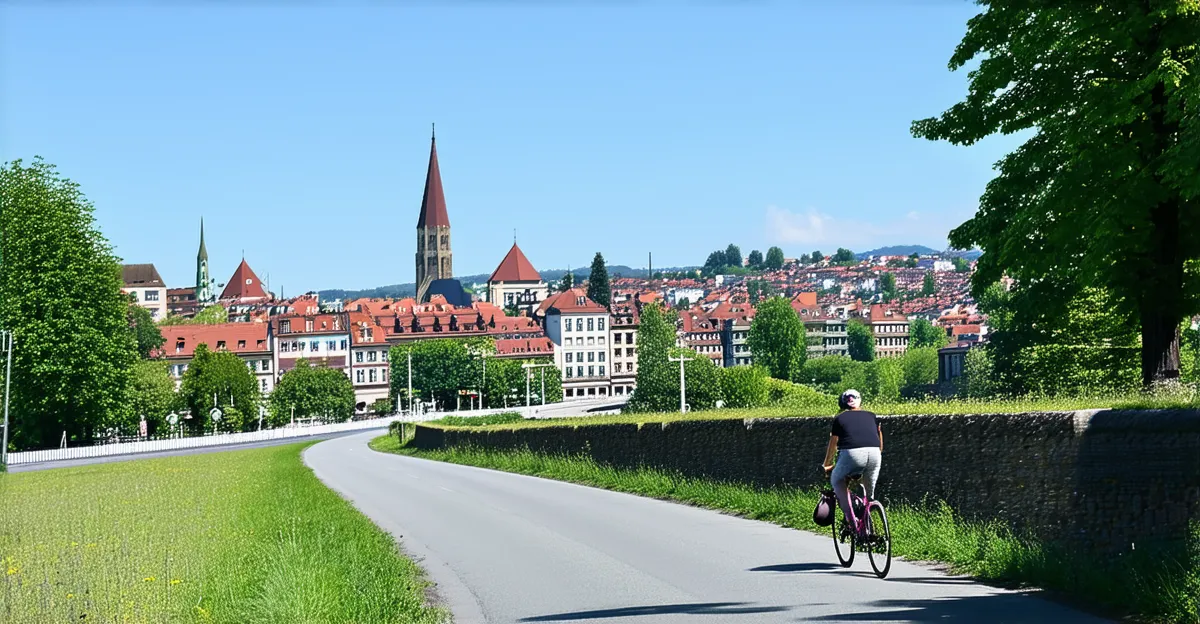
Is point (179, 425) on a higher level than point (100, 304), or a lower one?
lower

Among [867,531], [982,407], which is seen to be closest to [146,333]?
[982,407]

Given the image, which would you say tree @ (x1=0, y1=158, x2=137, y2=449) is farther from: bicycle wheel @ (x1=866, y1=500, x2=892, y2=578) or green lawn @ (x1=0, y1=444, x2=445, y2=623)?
bicycle wheel @ (x1=866, y1=500, x2=892, y2=578)

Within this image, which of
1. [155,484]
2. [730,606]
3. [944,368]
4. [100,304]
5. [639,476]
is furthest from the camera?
[944,368]

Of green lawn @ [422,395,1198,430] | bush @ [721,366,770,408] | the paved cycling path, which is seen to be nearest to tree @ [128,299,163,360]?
bush @ [721,366,770,408]

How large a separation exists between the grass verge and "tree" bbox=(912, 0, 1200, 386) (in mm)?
6221

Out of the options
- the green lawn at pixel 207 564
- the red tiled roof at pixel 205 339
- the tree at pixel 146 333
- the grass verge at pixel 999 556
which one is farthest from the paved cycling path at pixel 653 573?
Answer: the red tiled roof at pixel 205 339

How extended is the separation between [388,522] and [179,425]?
11155 centimetres

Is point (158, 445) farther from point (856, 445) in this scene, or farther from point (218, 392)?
point (856, 445)

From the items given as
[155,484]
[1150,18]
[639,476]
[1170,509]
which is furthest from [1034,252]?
[155,484]

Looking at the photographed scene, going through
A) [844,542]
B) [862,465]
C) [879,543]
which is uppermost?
[862,465]

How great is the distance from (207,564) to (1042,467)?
8823 mm

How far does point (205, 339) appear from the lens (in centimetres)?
19500

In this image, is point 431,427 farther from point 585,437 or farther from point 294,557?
point 294,557

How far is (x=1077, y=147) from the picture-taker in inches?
898
